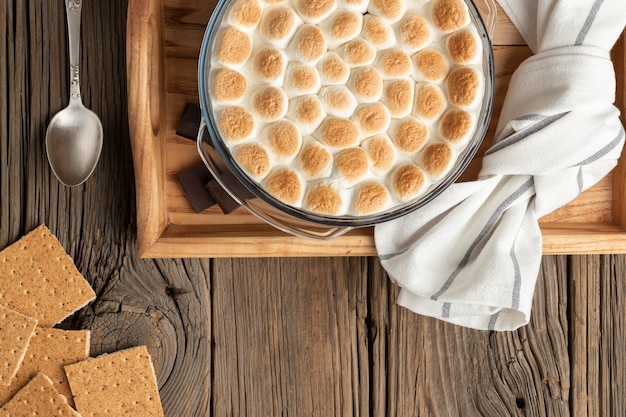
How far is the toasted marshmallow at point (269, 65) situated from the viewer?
844 millimetres

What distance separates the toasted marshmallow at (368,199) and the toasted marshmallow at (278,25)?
23 centimetres

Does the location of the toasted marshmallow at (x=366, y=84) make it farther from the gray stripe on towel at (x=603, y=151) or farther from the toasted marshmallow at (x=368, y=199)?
the gray stripe on towel at (x=603, y=151)

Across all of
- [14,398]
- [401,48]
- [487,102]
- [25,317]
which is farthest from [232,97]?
[14,398]

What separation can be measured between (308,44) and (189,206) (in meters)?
0.31

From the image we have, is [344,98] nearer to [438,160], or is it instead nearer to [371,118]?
[371,118]

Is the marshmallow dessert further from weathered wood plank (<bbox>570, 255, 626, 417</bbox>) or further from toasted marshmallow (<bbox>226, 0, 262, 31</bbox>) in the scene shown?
weathered wood plank (<bbox>570, 255, 626, 417</bbox>)

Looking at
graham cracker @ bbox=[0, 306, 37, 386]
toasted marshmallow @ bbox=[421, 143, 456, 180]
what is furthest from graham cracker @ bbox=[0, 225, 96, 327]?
toasted marshmallow @ bbox=[421, 143, 456, 180]

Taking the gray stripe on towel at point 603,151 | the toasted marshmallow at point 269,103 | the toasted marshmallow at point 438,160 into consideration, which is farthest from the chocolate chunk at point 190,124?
the gray stripe on towel at point 603,151

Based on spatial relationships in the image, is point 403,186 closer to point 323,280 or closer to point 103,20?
point 323,280

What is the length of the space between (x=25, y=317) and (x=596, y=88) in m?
0.93

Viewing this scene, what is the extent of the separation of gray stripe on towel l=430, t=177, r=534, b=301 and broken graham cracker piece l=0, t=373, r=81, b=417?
0.61 metres

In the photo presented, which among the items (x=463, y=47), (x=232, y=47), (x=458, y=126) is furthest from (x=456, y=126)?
(x=232, y=47)

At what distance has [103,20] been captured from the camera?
1.00 metres

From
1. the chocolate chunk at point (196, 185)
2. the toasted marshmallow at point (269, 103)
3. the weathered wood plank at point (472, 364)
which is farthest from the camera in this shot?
the weathered wood plank at point (472, 364)
